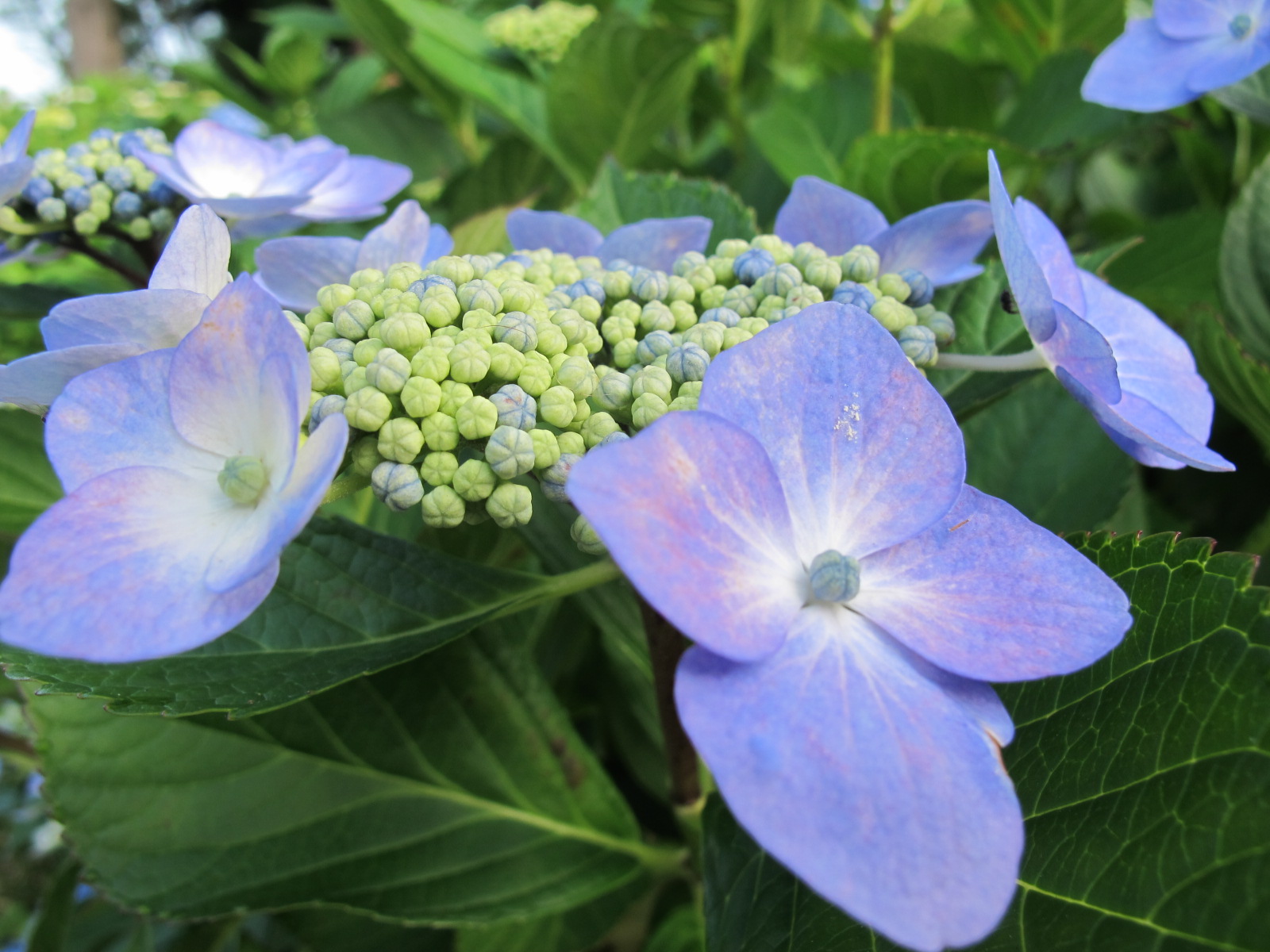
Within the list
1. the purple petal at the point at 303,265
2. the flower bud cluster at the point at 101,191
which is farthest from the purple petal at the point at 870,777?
the flower bud cluster at the point at 101,191

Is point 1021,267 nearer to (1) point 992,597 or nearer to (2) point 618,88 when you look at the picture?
(1) point 992,597

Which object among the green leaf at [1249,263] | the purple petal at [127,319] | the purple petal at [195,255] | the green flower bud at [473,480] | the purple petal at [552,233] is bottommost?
the green leaf at [1249,263]

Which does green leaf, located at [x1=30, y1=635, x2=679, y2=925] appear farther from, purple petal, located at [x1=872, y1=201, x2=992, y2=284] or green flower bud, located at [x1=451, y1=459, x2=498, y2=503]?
purple petal, located at [x1=872, y1=201, x2=992, y2=284]

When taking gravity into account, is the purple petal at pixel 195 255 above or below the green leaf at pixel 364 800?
above

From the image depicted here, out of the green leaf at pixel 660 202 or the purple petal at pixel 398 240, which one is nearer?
the purple petal at pixel 398 240

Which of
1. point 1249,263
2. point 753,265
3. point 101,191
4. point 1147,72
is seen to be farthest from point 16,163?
point 1249,263

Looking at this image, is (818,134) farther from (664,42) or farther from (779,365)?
(779,365)

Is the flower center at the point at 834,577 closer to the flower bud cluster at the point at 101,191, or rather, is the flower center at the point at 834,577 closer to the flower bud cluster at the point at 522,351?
the flower bud cluster at the point at 522,351

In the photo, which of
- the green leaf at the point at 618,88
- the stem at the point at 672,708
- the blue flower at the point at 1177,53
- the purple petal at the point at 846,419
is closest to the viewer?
the purple petal at the point at 846,419

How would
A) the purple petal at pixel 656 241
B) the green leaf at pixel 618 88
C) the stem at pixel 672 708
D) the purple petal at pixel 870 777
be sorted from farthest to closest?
1. the green leaf at pixel 618 88
2. the purple petal at pixel 656 241
3. the stem at pixel 672 708
4. the purple petal at pixel 870 777
